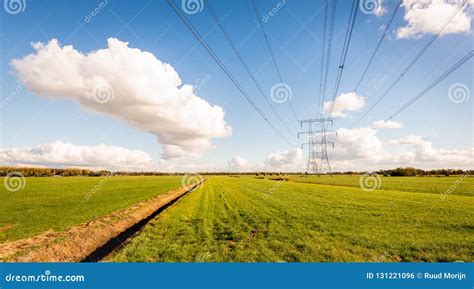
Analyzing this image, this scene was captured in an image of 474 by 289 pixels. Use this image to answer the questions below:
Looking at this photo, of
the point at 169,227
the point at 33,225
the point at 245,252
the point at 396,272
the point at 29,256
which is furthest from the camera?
the point at 33,225

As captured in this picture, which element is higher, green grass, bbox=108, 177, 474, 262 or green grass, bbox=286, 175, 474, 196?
green grass, bbox=286, 175, 474, 196

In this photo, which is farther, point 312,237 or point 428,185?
point 428,185

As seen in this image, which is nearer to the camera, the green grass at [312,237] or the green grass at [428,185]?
the green grass at [312,237]

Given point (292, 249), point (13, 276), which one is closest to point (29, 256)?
point (13, 276)

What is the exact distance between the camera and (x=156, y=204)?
111 feet

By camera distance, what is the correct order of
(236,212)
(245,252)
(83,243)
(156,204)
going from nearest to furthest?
1. (245,252)
2. (83,243)
3. (236,212)
4. (156,204)

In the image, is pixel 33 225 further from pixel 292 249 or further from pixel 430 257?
pixel 430 257

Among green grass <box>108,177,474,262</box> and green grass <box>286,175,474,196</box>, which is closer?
green grass <box>108,177,474,262</box>

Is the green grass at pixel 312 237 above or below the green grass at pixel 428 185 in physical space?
below

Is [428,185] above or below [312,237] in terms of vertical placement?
above

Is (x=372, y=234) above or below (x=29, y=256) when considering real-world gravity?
above

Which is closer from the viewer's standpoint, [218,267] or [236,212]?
[218,267]

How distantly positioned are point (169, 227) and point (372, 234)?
12172 millimetres

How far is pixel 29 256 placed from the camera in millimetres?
13055
